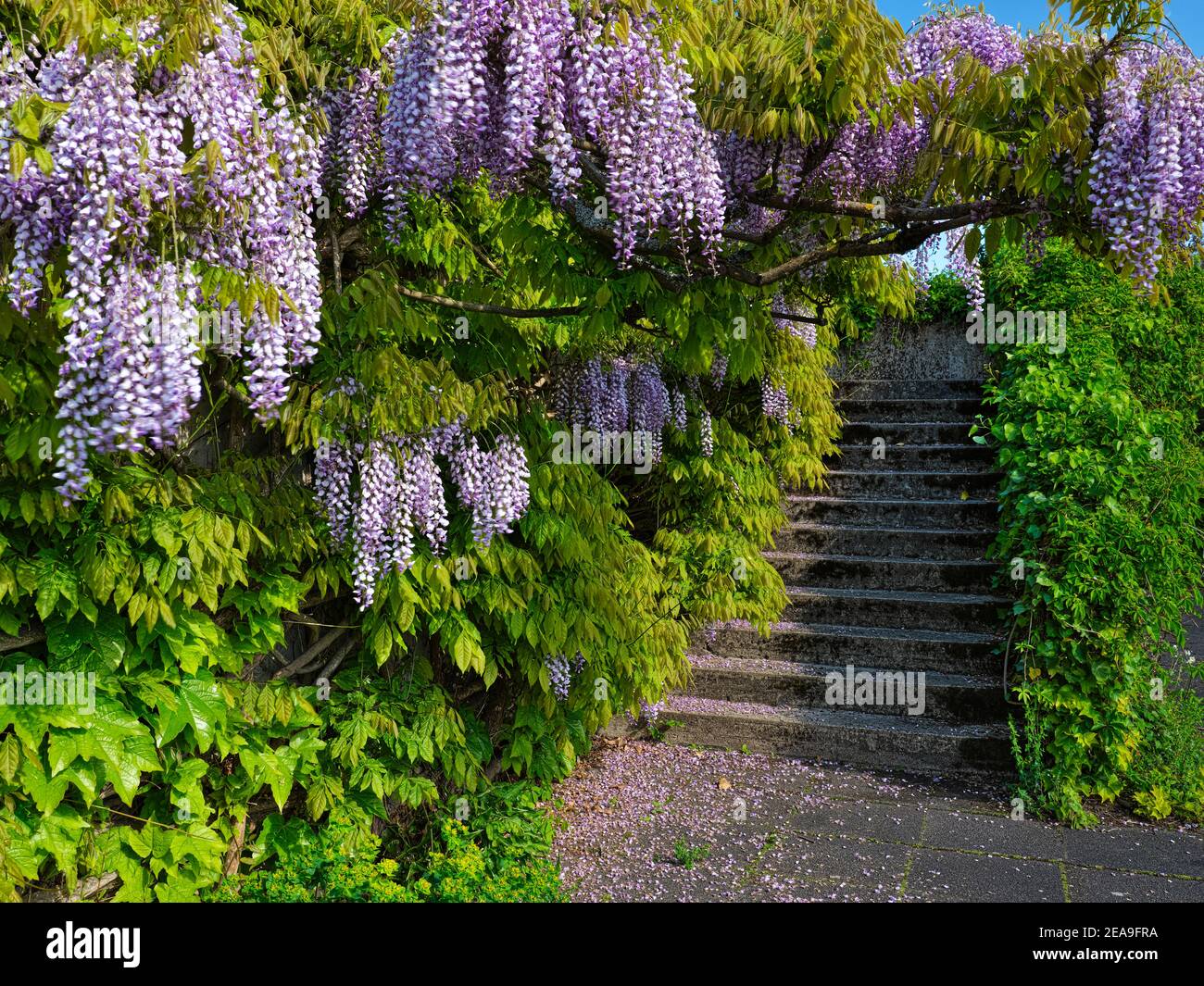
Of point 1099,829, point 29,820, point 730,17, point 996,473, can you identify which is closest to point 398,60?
point 730,17

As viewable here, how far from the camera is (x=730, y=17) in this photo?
3.12 meters

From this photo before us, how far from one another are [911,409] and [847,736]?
136 inches

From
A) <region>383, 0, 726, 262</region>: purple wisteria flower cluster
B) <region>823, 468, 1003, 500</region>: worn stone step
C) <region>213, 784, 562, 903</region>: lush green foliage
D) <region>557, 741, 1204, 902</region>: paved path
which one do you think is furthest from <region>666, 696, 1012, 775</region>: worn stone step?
<region>383, 0, 726, 262</region>: purple wisteria flower cluster

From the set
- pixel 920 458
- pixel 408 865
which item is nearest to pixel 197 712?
pixel 408 865

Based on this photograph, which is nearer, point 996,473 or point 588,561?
point 588,561

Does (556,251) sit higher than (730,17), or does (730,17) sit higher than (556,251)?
(730,17)

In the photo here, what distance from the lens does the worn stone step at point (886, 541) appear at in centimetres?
588

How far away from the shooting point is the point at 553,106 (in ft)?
8.88

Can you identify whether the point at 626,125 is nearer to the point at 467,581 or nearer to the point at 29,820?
the point at 467,581

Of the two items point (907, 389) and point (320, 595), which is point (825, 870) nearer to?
point (320, 595)

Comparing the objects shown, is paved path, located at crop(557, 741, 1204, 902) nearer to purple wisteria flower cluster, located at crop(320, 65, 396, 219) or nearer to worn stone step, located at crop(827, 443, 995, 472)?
purple wisteria flower cluster, located at crop(320, 65, 396, 219)

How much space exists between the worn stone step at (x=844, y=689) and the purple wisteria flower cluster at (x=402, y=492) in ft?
8.24

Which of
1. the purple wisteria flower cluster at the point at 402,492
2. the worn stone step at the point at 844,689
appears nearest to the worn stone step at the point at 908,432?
the worn stone step at the point at 844,689

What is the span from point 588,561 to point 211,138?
7.12 ft
